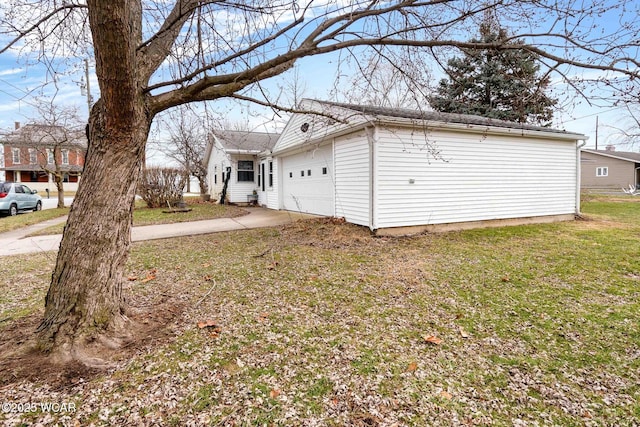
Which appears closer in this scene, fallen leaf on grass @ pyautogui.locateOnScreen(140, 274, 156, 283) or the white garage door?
fallen leaf on grass @ pyautogui.locateOnScreen(140, 274, 156, 283)

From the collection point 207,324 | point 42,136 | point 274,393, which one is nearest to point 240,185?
point 42,136

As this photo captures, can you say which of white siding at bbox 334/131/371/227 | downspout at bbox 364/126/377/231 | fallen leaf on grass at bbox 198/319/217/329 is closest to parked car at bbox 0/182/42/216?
white siding at bbox 334/131/371/227

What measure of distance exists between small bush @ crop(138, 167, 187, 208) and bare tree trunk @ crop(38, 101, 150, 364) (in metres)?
13.3

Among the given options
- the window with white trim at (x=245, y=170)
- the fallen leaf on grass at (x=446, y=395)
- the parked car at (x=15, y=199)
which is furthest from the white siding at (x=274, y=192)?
the fallen leaf on grass at (x=446, y=395)

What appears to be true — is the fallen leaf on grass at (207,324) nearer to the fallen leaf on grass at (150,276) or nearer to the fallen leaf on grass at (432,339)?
the fallen leaf on grass at (150,276)

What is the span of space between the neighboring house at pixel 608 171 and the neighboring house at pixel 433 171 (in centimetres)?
2634

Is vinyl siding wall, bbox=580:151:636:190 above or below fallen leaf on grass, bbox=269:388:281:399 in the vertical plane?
above

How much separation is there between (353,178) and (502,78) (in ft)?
16.7

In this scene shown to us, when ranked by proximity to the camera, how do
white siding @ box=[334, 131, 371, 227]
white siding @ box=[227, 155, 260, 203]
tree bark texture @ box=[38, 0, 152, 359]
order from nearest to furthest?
1. tree bark texture @ box=[38, 0, 152, 359]
2. white siding @ box=[334, 131, 371, 227]
3. white siding @ box=[227, 155, 260, 203]

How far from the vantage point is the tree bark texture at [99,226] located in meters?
2.60

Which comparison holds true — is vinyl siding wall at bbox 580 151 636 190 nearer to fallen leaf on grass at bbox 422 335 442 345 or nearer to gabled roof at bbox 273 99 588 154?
gabled roof at bbox 273 99 588 154

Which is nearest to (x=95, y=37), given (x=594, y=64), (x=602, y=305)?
(x=594, y=64)

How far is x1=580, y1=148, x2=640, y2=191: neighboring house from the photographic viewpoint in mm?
30219

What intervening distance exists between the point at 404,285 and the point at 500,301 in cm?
115
